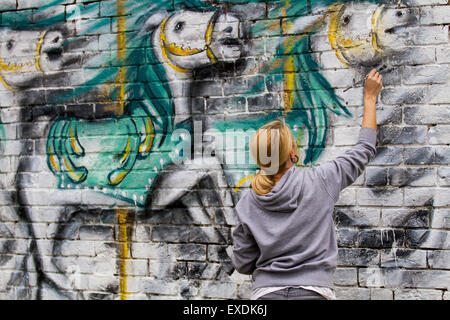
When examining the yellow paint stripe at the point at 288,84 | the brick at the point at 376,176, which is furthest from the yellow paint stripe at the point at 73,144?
the brick at the point at 376,176

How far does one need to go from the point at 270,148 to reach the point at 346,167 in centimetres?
34

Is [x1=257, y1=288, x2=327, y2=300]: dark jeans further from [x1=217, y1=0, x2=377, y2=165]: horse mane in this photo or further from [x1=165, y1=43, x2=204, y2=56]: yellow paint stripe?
[x1=165, y1=43, x2=204, y2=56]: yellow paint stripe

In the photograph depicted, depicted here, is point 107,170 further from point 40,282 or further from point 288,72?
point 288,72

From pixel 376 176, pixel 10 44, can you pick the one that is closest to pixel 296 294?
pixel 376 176

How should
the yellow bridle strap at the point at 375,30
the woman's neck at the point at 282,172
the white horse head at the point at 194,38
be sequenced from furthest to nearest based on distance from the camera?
1. the white horse head at the point at 194,38
2. the yellow bridle strap at the point at 375,30
3. the woman's neck at the point at 282,172

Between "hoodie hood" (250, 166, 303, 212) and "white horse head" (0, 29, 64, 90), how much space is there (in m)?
2.28

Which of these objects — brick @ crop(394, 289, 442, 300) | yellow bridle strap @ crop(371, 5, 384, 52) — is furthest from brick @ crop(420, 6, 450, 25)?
brick @ crop(394, 289, 442, 300)

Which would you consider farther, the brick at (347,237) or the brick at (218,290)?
the brick at (218,290)

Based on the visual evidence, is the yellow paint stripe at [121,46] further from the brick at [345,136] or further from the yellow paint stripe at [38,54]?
the brick at [345,136]

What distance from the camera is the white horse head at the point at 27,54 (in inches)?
146

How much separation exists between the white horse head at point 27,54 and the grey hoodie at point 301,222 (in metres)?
2.28

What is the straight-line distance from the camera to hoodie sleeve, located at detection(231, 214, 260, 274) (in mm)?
2219

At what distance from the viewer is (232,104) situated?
11.0 ft

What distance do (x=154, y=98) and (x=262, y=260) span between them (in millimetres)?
1704
